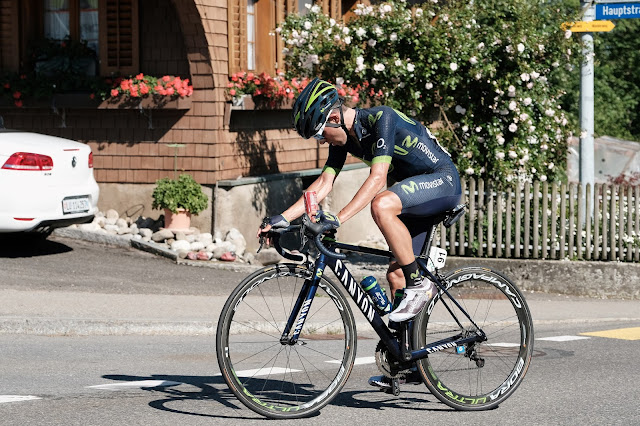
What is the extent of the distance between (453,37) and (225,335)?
33.8 ft

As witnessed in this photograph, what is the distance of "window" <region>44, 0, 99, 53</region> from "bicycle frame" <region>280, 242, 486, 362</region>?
11576 mm

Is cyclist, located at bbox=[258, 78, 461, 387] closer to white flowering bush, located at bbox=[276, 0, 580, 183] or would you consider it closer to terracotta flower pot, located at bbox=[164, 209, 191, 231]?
white flowering bush, located at bbox=[276, 0, 580, 183]

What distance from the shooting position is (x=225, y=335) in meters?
5.94

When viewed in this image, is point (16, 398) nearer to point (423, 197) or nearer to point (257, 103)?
point (423, 197)

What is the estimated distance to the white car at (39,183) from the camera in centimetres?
1240

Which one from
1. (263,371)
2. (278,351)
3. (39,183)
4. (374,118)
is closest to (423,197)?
(374,118)

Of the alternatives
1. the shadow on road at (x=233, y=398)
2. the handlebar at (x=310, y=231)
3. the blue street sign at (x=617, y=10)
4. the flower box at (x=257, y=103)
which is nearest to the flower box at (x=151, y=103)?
the flower box at (x=257, y=103)

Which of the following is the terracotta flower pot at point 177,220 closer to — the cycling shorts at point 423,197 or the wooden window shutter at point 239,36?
the wooden window shutter at point 239,36

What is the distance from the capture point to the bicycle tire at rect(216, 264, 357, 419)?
5941 mm

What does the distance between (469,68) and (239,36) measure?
145 inches

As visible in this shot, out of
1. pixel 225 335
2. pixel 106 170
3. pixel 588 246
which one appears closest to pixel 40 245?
pixel 106 170

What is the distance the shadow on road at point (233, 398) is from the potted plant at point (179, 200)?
8409 mm

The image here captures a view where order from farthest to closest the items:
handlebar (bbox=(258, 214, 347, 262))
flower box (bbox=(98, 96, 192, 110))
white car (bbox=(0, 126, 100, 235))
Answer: flower box (bbox=(98, 96, 192, 110)), white car (bbox=(0, 126, 100, 235)), handlebar (bbox=(258, 214, 347, 262))

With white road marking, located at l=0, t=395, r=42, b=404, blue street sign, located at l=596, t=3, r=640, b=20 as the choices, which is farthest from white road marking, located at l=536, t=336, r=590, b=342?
blue street sign, located at l=596, t=3, r=640, b=20
